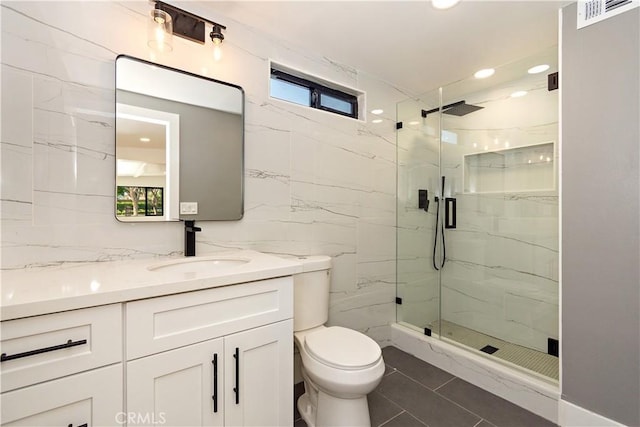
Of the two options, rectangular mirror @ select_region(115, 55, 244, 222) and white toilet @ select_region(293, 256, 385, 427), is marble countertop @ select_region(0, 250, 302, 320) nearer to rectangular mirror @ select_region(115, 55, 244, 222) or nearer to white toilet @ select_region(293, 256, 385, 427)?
rectangular mirror @ select_region(115, 55, 244, 222)

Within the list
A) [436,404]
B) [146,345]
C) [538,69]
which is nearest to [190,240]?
[146,345]

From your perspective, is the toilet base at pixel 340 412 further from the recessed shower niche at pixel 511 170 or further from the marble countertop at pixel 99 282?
the recessed shower niche at pixel 511 170

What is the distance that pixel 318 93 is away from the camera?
2.18m

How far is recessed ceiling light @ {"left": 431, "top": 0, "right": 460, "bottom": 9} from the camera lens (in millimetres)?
1550

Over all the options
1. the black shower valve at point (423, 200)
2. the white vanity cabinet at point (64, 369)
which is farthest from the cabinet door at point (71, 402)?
the black shower valve at point (423, 200)

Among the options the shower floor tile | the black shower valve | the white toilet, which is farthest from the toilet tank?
the black shower valve

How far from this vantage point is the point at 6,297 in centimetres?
84

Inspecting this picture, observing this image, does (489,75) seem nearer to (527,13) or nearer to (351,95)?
(527,13)

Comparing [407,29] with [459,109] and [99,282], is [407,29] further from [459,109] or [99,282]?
[99,282]

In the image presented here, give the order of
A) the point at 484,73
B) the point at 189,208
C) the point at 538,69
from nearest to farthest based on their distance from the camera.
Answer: the point at 189,208 < the point at 538,69 < the point at 484,73

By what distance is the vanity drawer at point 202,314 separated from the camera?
38.9 inches

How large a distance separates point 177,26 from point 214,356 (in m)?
1.66

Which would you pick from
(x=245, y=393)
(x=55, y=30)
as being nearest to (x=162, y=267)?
(x=245, y=393)

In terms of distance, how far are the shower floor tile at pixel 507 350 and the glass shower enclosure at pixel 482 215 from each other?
0.05ft
